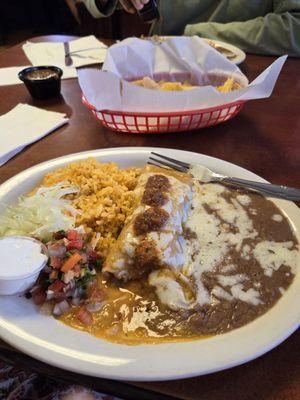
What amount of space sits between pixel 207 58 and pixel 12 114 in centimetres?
120

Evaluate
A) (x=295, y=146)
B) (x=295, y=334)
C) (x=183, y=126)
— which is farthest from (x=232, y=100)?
(x=295, y=334)

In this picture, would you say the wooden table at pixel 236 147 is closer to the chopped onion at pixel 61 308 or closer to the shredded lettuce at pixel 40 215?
the chopped onion at pixel 61 308

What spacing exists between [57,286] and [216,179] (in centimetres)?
75

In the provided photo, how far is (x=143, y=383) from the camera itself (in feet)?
2.54

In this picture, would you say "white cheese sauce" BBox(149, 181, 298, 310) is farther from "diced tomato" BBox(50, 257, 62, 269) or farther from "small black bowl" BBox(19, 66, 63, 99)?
"small black bowl" BBox(19, 66, 63, 99)

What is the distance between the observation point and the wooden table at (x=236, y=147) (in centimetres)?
77

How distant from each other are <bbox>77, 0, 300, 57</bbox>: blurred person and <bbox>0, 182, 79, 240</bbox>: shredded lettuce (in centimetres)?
163

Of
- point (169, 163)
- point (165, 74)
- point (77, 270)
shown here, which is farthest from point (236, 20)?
point (77, 270)

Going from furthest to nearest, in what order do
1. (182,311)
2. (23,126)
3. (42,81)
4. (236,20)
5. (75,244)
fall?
(236,20) < (42,81) < (23,126) < (75,244) < (182,311)

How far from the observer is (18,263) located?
3.02 feet

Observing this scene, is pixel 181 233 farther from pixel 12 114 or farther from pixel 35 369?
pixel 12 114

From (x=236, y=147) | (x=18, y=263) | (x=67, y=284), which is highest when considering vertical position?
(x=18, y=263)

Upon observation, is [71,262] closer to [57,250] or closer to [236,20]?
[57,250]

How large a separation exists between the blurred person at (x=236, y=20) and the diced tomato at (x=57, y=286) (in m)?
1.97
